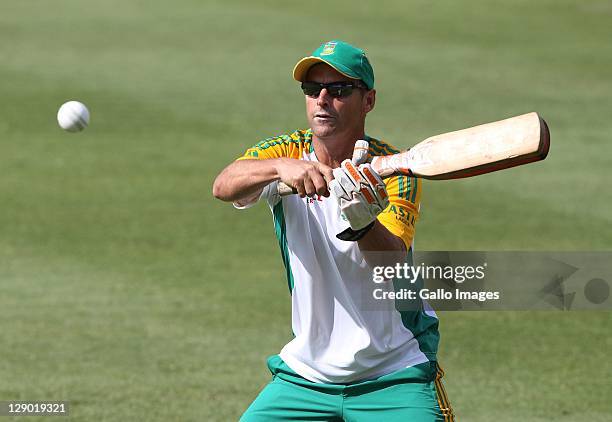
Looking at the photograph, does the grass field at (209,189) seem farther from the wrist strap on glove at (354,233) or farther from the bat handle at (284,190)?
the wrist strap on glove at (354,233)

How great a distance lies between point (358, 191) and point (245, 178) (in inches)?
30.2

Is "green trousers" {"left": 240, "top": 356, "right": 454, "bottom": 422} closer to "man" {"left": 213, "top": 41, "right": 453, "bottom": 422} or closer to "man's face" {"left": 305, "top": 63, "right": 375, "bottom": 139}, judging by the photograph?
"man" {"left": 213, "top": 41, "right": 453, "bottom": 422}

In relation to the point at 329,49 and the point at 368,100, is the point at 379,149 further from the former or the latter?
the point at 329,49

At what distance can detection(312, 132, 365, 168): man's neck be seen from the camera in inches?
245

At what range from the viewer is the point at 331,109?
6148 millimetres

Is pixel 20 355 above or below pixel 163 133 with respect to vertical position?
below

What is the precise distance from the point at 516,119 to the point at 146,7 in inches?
890

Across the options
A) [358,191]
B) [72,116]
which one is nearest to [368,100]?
[358,191]

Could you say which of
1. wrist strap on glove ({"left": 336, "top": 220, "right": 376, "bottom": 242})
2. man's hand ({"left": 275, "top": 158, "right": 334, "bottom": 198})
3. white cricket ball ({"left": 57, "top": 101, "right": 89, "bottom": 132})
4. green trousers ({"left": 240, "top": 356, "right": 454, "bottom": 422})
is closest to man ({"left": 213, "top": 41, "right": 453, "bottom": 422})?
green trousers ({"left": 240, "top": 356, "right": 454, "bottom": 422})

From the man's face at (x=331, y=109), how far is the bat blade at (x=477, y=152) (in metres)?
0.50

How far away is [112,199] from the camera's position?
15484 millimetres

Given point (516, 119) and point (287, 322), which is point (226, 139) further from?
point (516, 119)

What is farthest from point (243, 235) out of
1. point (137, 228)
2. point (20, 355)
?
point (20, 355)

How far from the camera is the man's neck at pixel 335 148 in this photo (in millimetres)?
6230
